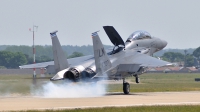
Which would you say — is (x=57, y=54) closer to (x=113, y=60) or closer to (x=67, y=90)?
(x=67, y=90)

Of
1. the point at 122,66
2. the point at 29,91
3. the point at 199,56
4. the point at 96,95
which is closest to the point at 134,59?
the point at 122,66

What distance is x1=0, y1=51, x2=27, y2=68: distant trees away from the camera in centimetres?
14412

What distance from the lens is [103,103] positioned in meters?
33.1

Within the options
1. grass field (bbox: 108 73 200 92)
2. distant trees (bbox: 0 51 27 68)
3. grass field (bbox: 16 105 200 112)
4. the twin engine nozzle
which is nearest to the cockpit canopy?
grass field (bbox: 108 73 200 92)

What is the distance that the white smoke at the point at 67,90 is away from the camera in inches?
1540

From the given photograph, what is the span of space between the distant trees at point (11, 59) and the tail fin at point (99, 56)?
107 m

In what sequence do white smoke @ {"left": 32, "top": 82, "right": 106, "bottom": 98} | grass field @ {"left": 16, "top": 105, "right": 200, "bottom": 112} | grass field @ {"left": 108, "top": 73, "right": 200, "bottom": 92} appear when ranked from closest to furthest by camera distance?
grass field @ {"left": 16, "top": 105, "right": 200, "bottom": 112}, white smoke @ {"left": 32, "top": 82, "right": 106, "bottom": 98}, grass field @ {"left": 108, "top": 73, "right": 200, "bottom": 92}

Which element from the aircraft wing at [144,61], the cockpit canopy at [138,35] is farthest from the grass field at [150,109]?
the cockpit canopy at [138,35]

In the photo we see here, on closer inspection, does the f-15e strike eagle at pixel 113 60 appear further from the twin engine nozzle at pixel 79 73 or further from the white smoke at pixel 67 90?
the white smoke at pixel 67 90

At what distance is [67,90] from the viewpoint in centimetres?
3916

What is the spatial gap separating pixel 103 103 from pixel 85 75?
5.39 m

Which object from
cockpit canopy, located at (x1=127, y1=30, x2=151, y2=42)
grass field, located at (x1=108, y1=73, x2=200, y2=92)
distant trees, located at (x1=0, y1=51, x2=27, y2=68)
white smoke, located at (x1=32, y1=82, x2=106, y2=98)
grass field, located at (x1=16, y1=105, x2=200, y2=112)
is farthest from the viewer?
distant trees, located at (x1=0, y1=51, x2=27, y2=68)

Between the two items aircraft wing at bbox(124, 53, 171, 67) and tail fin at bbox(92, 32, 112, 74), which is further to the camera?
aircraft wing at bbox(124, 53, 171, 67)

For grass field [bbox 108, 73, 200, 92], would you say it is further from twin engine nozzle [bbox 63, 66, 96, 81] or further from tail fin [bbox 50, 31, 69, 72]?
tail fin [bbox 50, 31, 69, 72]
